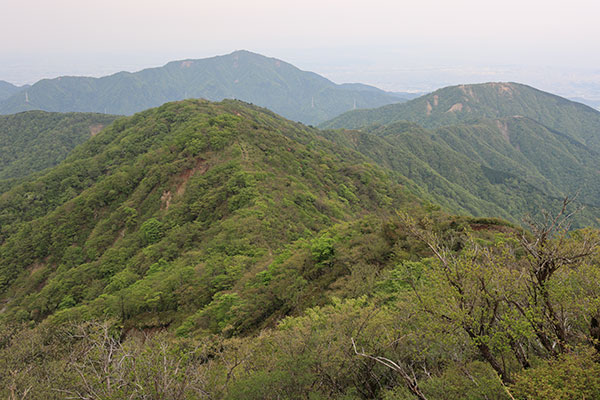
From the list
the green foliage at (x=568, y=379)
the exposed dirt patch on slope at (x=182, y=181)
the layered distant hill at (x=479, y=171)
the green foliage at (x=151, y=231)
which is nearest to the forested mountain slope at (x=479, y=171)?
the layered distant hill at (x=479, y=171)

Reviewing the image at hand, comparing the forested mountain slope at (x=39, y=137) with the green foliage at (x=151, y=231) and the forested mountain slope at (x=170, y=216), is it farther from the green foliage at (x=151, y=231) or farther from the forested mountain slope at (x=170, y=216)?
the green foliage at (x=151, y=231)

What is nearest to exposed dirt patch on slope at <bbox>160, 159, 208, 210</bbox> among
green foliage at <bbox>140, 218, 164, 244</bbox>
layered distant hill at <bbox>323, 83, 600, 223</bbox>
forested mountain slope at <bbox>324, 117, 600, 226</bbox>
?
green foliage at <bbox>140, 218, 164, 244</bbox>

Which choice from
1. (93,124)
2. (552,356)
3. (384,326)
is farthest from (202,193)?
(93,124)

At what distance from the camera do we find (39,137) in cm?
14400

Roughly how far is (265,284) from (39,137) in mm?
170829

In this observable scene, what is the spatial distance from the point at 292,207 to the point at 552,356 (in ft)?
116

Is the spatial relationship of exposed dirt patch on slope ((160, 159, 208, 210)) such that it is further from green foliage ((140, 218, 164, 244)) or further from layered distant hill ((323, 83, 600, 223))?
layered distant hill ((323, 83, 600, 223))

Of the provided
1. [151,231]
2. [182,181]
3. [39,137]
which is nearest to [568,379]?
[151,231]

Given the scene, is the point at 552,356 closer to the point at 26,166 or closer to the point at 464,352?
the point at 464,352

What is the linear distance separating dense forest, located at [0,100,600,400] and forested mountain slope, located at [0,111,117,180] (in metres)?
67.8

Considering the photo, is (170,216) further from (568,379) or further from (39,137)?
(39,137)

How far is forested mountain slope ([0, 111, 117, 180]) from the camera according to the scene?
120m

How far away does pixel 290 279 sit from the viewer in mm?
28281

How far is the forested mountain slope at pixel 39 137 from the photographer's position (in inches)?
4737
